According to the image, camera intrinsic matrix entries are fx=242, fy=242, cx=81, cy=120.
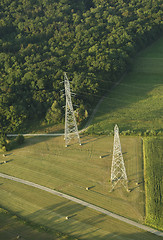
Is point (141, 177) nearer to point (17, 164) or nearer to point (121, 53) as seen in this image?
point (17, 164)

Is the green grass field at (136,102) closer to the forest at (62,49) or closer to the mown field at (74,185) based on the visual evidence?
the forest at (62,49)

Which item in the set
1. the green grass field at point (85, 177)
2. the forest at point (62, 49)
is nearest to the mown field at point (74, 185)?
the green grass field at point (85, 177)

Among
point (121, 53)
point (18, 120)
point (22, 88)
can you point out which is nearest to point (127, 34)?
point (121, 53)

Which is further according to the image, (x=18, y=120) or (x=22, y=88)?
(x=22, y=88)

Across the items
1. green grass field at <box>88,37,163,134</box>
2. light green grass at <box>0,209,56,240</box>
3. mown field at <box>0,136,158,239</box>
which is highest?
green grass field at <box>88,37,163,134</box>

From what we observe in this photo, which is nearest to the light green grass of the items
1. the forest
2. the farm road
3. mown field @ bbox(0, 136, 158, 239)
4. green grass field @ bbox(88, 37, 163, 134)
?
mown field @ bbox(0, 136, 158, 239)

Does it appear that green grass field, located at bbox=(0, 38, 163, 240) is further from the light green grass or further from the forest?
the forest

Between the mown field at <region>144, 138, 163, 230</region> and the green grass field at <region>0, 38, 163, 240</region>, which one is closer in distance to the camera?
the green grass field at <region>0, 38, 163, 240</region>

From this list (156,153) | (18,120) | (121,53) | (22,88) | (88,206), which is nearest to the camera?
(88,206)

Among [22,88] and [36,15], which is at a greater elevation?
[36,15]
